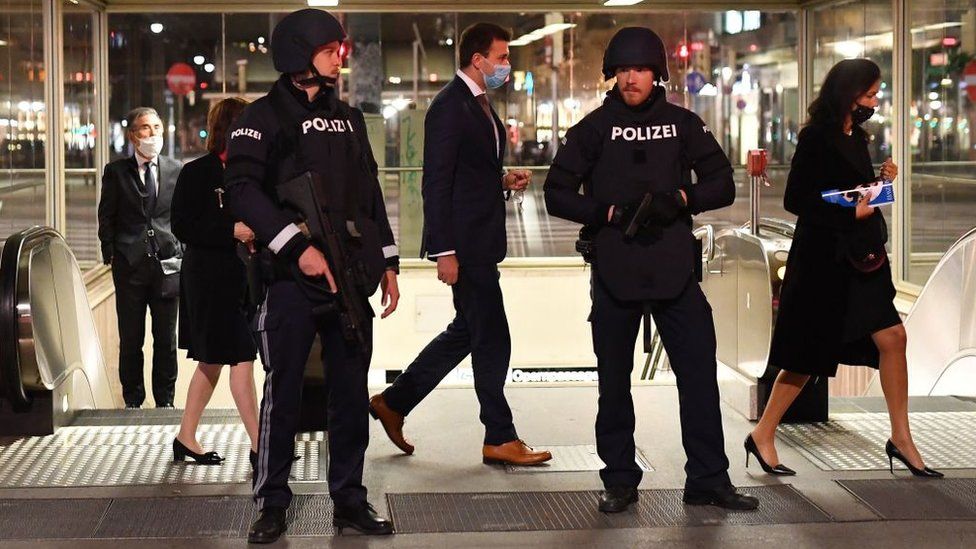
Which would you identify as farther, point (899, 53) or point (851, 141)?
point (899, 53)

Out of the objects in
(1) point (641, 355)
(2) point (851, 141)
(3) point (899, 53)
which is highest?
(3) point (899, 53)

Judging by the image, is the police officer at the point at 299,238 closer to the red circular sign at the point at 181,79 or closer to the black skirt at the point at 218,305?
the black skirt at the point at 218,305

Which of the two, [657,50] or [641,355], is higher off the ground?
[657,50]

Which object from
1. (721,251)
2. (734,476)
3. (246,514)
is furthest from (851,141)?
(246,514)

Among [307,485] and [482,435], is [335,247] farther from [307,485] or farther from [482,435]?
[482,435]

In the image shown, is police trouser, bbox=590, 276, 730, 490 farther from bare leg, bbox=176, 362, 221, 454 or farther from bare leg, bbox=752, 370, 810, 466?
bare leg, bbox=176, 362, 221, 454

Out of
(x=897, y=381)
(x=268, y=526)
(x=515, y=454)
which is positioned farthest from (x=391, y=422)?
(x=897, y=381)

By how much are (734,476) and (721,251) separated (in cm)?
198

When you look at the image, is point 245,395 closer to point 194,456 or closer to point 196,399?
point 196,399

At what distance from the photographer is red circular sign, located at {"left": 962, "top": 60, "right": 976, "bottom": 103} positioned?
10.3 meters

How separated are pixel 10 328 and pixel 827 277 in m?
3.28

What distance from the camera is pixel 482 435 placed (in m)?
6.04

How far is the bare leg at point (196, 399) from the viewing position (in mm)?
5410

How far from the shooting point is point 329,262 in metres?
4.31
